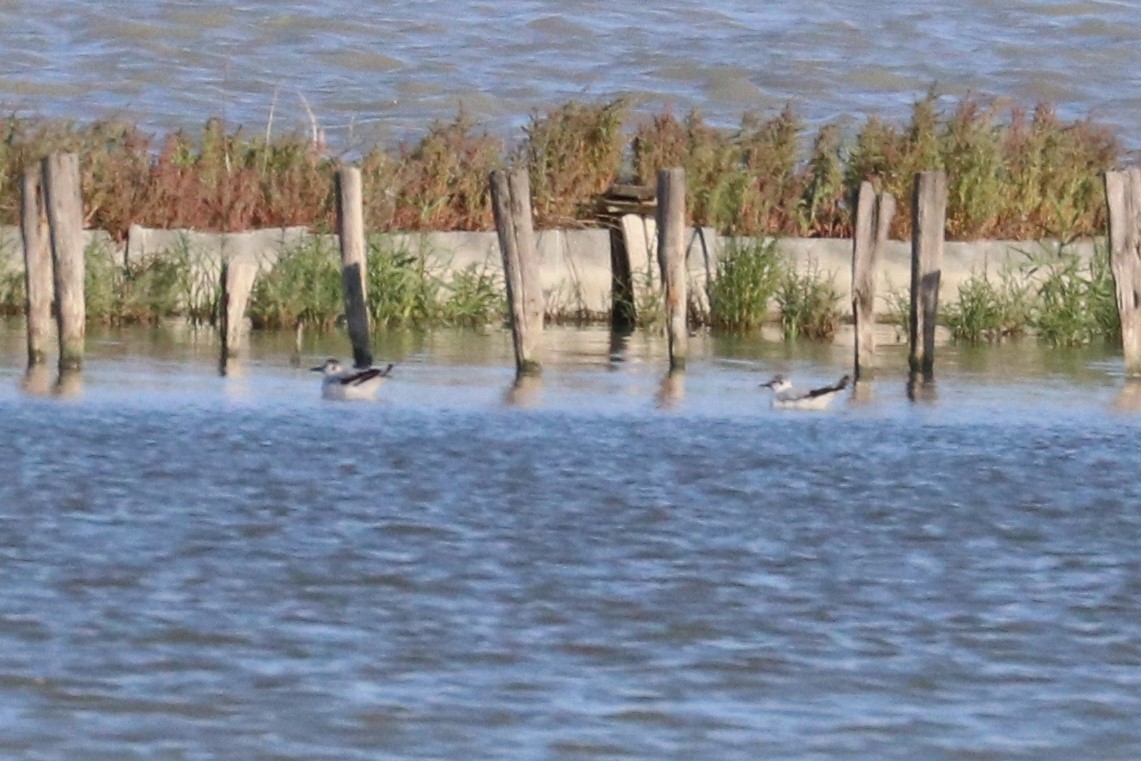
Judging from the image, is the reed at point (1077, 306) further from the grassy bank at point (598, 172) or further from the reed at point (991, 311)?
the grassy bank at point (598, 172)

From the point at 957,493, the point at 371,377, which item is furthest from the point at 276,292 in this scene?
the point at 957,493

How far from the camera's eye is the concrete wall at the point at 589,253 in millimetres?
21969

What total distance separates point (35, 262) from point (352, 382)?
2.88 metres

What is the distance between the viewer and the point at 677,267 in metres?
17.7

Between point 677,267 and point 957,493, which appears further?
point 677,267

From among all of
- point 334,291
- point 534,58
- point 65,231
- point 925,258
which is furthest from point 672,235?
point 534,58

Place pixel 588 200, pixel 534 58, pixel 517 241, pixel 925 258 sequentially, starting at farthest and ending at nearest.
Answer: pixel 534 58, pixel 588 200, pixel 925 258, pixel 517 241

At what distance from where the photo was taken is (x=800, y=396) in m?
16.2

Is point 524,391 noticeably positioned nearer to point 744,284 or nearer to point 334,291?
point 334,291

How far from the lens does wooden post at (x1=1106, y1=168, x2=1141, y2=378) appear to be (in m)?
17.4

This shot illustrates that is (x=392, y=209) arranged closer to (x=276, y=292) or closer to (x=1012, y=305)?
(x=276, y=292)

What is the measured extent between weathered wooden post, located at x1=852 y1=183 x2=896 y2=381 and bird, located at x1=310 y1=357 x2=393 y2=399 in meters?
3.61

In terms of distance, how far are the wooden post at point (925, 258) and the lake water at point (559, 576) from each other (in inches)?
54.2

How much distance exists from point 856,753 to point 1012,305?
15.7 meters
